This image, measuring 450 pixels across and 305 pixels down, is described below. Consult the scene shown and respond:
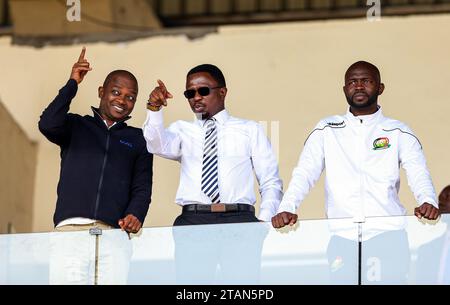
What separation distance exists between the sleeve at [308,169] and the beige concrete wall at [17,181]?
3.94 metres

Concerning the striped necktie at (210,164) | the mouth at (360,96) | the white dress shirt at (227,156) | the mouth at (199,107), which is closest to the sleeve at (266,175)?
the white dress shirt at (227,156)

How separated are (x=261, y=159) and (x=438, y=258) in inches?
51.6

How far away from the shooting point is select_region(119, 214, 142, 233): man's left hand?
8383 mm

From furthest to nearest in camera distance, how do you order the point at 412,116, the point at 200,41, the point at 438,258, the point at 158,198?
the point at 200,41
the point at 412,116
the point at 158,198
the point at 438,258

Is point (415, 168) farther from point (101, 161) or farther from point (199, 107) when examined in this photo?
point (101, 161)

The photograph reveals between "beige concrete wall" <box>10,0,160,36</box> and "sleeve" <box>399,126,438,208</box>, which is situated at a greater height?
"beige concrete wall" <box>10,0,160,36</box>

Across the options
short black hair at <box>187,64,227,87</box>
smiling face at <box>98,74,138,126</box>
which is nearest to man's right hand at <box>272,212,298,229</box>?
short black hair at <box>187,64,227,87</box>

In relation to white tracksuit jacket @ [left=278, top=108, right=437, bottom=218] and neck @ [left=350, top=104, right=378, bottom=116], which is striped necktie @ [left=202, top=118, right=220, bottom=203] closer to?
white tracksuit jacket @ [left=278, top=108, right=437, bottom=218]

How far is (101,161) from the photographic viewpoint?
8.63 metres

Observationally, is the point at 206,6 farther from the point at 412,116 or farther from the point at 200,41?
the point at 412,116

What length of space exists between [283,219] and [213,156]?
0.76 m

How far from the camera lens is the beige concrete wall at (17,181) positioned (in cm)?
1188

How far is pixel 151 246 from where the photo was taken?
845cm
